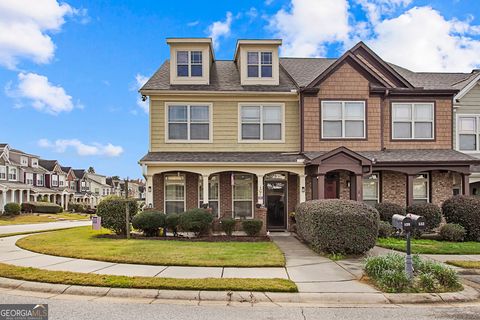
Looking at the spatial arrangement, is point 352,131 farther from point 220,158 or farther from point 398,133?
point 220,158

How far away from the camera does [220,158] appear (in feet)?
52.9

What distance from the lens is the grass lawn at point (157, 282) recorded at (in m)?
6.91

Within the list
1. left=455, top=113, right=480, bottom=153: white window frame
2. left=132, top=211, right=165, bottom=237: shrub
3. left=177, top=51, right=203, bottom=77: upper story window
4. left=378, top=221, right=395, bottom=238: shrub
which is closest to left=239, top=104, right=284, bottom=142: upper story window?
left=177, top=51, right=203, bottom=77: upper story window

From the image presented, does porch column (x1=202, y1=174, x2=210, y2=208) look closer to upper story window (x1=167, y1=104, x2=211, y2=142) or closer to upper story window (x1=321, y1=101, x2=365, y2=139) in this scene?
upper story window (x1=167, y1=104, x2=211, y2=142)

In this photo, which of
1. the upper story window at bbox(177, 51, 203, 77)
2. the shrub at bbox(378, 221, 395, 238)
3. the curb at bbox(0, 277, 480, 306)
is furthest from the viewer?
the upper story window at bbox(177, 51, 203, 77)

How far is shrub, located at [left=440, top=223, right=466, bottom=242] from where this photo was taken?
1387 centimetres

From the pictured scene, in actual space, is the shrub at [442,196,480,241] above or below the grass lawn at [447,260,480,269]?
above

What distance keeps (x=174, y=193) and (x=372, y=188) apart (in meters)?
9.08

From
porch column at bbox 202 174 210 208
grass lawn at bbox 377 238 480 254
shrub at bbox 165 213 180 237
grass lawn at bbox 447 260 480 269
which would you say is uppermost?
porch column at bbox 202 174 210 208

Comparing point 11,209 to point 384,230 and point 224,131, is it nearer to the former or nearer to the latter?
point 224,131

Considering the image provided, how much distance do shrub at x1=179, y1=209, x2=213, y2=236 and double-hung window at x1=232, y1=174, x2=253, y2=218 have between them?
2.93 meters

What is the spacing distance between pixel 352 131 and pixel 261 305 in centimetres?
1220

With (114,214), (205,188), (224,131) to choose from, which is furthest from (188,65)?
(114,214)

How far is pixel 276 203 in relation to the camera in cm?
1712
